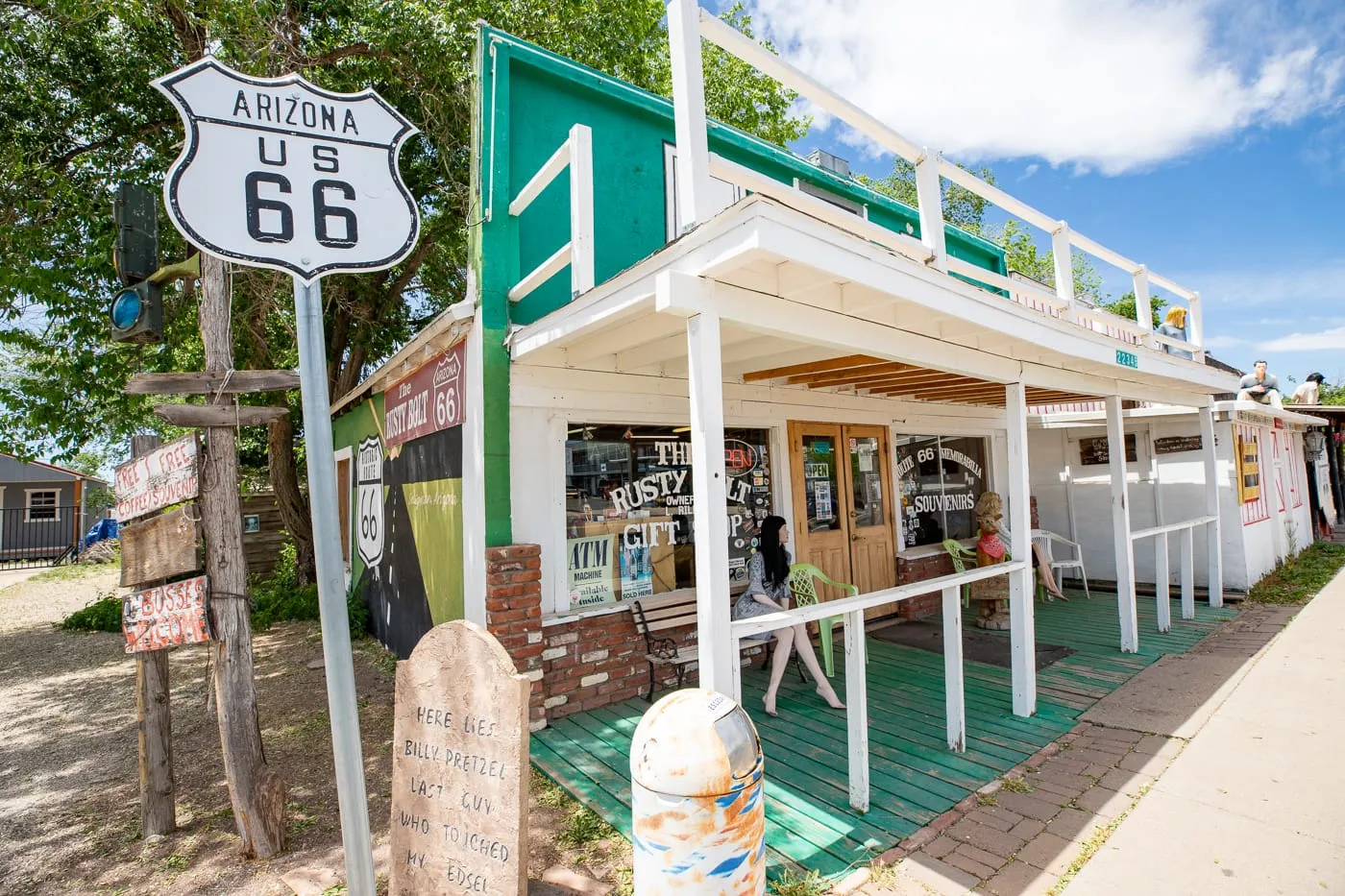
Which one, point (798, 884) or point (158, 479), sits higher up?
point (158, 479)

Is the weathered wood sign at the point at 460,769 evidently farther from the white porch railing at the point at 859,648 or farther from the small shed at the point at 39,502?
the small shed at the point at 39,502

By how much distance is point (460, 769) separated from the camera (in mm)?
2773

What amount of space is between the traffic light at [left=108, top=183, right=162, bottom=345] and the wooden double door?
512 cm

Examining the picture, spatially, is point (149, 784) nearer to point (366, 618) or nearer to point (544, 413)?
point (544, 413)

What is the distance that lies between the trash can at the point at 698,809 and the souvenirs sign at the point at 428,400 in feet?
11.3

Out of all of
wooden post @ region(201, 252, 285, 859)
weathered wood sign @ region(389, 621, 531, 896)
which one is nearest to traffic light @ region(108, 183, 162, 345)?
wooden post @ region(201, 252, 285, 859)

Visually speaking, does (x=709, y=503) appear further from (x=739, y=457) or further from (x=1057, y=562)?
(x=1057, y=562)

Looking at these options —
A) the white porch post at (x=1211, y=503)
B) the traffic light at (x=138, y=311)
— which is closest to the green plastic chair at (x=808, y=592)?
the traffic light at (x=138, y=311)

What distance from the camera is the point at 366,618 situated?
8.25 meters

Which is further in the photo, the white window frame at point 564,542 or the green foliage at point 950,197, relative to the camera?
the green foliage at point 950,197

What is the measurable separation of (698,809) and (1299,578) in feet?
36.2

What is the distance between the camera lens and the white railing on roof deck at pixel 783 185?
292cm

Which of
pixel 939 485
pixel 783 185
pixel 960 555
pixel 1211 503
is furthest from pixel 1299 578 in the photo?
pixel 783 185

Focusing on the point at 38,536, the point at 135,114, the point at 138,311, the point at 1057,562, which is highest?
the point at 135,114
